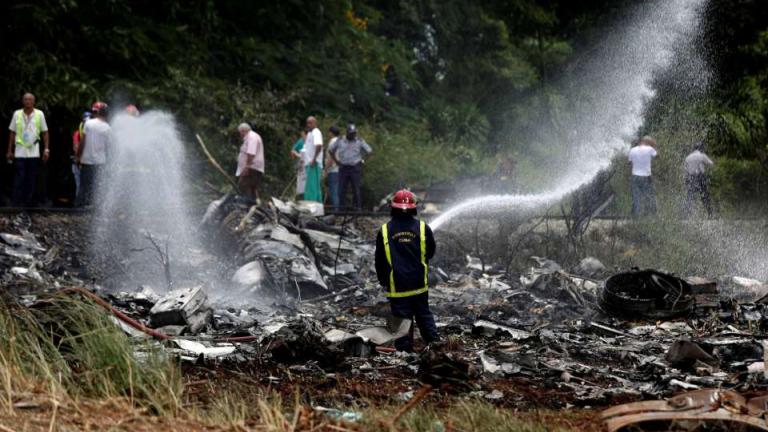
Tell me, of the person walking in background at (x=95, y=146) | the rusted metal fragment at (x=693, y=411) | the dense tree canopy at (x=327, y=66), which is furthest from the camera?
the dense tree canopy at (x=327, y=66)

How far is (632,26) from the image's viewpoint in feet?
96.1

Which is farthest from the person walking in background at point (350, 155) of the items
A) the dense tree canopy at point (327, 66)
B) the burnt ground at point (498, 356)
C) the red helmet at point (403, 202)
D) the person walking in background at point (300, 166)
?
the red helmet at point (403, 202)

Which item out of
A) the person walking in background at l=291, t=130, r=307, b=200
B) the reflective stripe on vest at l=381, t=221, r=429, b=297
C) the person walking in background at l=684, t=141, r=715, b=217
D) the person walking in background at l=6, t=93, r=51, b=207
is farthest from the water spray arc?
the reflective stripe on vest at l=381, t=221, r=429, b=297

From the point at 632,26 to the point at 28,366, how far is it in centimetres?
2506

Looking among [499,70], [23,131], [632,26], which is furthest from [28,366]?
[499,70]

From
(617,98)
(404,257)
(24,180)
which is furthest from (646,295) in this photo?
(617,98)

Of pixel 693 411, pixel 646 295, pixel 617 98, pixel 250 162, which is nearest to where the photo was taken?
pixel 693 411

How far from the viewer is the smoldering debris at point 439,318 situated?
335 inches

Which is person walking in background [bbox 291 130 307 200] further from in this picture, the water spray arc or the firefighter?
the firefighter

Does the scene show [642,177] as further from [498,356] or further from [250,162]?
[498,356]

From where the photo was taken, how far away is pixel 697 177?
2012 centimetres

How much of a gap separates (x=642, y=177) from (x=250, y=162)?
24.2ft

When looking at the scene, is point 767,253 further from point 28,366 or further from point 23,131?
point 28,366

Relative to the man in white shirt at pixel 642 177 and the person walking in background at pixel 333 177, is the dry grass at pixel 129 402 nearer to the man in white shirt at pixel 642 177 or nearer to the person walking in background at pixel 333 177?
the person walking in background at pixel 333 177
